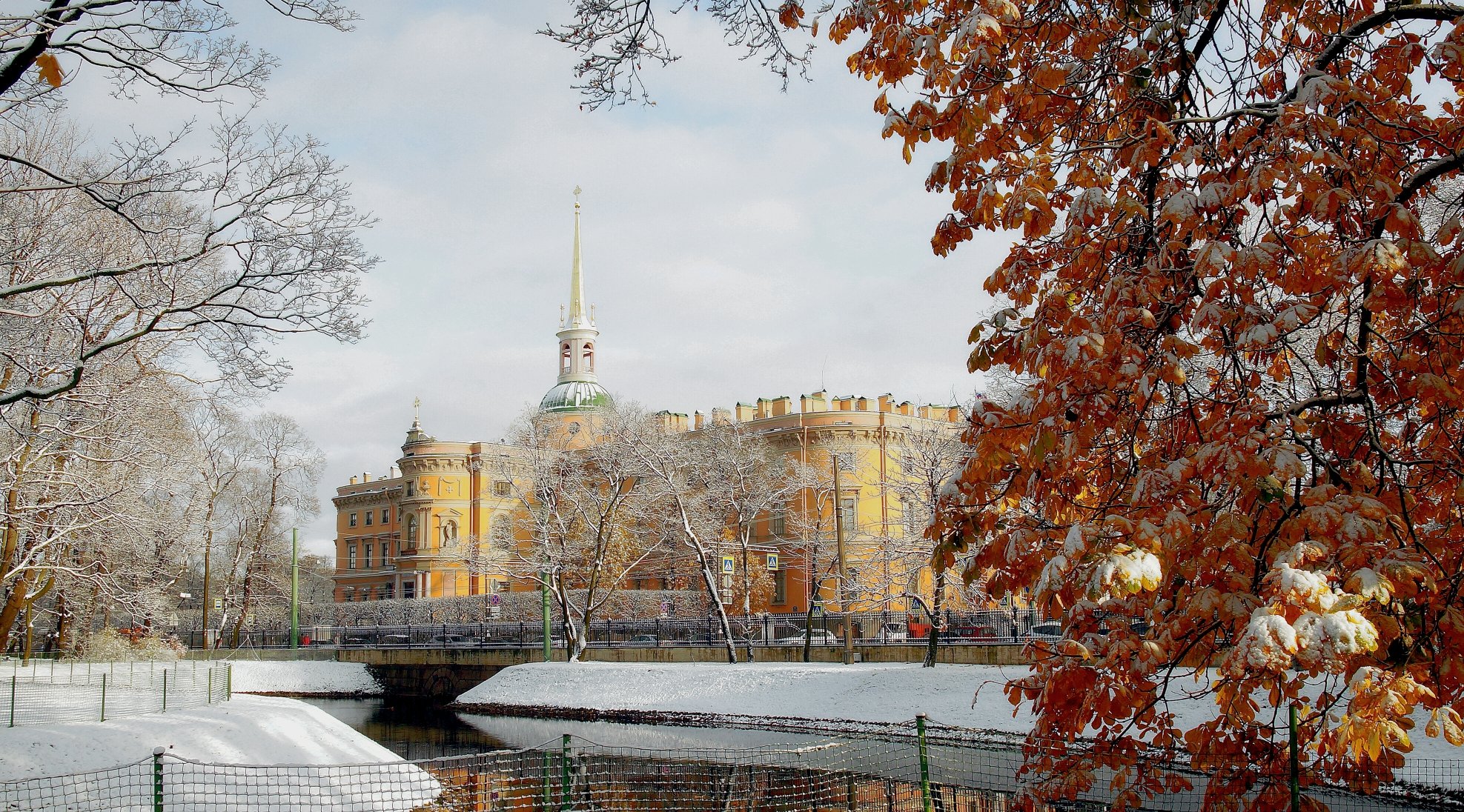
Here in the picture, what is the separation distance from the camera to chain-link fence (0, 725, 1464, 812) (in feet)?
40.5

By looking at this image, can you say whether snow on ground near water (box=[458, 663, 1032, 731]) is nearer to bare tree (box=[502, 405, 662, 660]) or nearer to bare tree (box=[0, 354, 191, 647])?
bare tree (box=[502, 405, 662, 660])

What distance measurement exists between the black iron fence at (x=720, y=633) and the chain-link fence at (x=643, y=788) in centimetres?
798

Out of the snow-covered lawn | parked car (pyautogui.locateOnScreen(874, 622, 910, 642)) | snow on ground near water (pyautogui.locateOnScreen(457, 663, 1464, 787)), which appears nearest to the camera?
the snow-covered lawn

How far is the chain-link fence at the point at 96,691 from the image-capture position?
810 inches

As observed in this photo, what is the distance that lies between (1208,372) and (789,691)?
923 inches

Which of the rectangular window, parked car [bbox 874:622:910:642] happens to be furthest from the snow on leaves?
parked car [bbox 874:622:910:642]

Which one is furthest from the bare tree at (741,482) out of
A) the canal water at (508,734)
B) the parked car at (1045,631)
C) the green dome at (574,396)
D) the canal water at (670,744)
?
the green dome at (574,396)

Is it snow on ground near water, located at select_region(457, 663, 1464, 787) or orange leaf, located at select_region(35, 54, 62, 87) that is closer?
orange leaf, located at select_region(35, 54, 62, 87)

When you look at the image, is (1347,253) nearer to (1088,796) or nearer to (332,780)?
(1088,796)

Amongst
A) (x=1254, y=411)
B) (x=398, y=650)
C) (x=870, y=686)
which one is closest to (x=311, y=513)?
(x=398, y=650)

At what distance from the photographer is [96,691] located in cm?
2388

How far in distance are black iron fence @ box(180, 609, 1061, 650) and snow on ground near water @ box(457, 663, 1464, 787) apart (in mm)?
1833

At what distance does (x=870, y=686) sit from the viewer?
2600 centimetres

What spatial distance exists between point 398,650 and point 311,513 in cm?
1084
